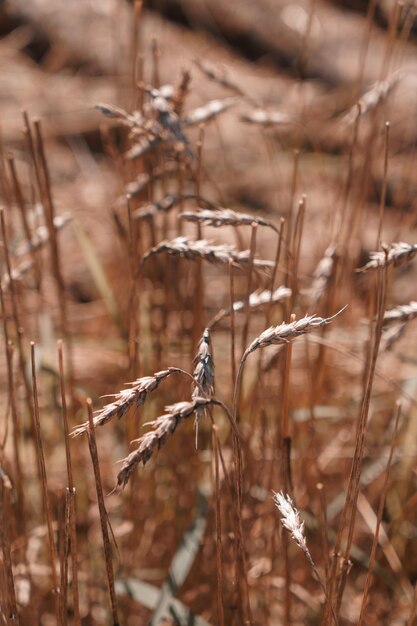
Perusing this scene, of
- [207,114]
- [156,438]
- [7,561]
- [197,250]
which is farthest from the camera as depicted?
[207,114]

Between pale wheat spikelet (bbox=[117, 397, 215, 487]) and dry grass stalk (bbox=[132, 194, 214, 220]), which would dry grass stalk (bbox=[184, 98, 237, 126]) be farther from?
pale wheat spikelet (bbox=[117, 397, 215, 487])

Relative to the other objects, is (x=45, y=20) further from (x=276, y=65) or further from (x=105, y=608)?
(x=105, y=608)

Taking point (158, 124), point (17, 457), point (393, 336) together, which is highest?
point (158, 124)

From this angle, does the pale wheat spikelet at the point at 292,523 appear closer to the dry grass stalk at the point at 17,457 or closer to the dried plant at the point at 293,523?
the dried plant at the point at 293,523

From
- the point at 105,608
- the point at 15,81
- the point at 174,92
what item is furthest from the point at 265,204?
the point at 105,608

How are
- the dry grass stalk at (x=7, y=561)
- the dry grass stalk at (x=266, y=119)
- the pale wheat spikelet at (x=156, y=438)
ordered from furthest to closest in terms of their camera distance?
the dry grass stalk at (x=266, y=119), the dry grass stalk at (x=7, y=561), the pale wheat spikelet at (x=156, y=438)

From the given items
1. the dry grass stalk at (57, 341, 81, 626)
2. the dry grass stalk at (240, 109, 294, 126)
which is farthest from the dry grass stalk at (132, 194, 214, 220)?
the dry grass stalk at (57, 341, 81, 626)

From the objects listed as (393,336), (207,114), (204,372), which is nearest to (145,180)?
(207,114)

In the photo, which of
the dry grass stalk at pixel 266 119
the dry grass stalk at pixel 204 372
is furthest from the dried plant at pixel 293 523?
the dry grass stalk at pixel 266 119

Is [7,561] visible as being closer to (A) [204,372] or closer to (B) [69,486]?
(B) [69,486]
